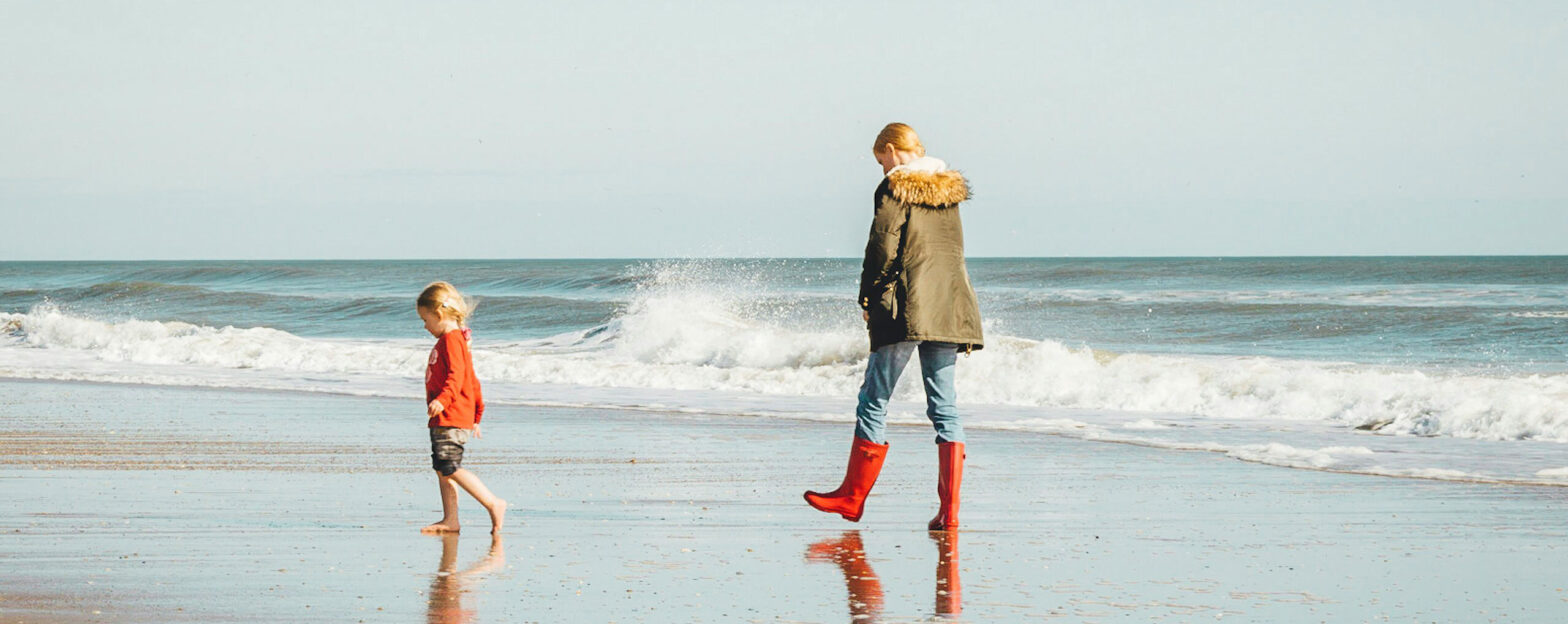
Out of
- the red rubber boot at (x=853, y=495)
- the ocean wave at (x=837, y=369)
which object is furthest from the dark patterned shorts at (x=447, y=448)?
the ocean wave at (x=837, y=369)

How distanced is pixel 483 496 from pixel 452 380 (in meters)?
0.45

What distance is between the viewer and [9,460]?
7652 mm

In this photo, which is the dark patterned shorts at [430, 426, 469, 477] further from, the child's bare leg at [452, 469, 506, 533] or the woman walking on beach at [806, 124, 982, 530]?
the woman walking on beach at [806, 124, 982, 530]

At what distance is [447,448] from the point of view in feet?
18.1

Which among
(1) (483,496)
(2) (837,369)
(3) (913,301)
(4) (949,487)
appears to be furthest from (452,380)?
(2) (837,369)

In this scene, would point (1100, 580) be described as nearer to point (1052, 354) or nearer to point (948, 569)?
point (948, 569)

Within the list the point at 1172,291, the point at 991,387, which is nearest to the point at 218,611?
the point at 991,387

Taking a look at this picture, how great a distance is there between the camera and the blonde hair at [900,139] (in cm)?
568

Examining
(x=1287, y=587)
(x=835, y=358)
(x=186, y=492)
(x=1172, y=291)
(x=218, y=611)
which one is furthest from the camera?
(x=1172, y=291)

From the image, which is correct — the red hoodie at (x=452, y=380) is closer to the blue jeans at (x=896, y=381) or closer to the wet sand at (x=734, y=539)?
the wet sand at (x=734, y=539)

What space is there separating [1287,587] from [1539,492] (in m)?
3.03

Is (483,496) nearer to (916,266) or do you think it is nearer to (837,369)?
(916,266)

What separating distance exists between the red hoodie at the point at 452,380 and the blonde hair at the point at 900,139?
173 centimetres

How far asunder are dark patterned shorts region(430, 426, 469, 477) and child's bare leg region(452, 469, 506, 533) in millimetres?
56
